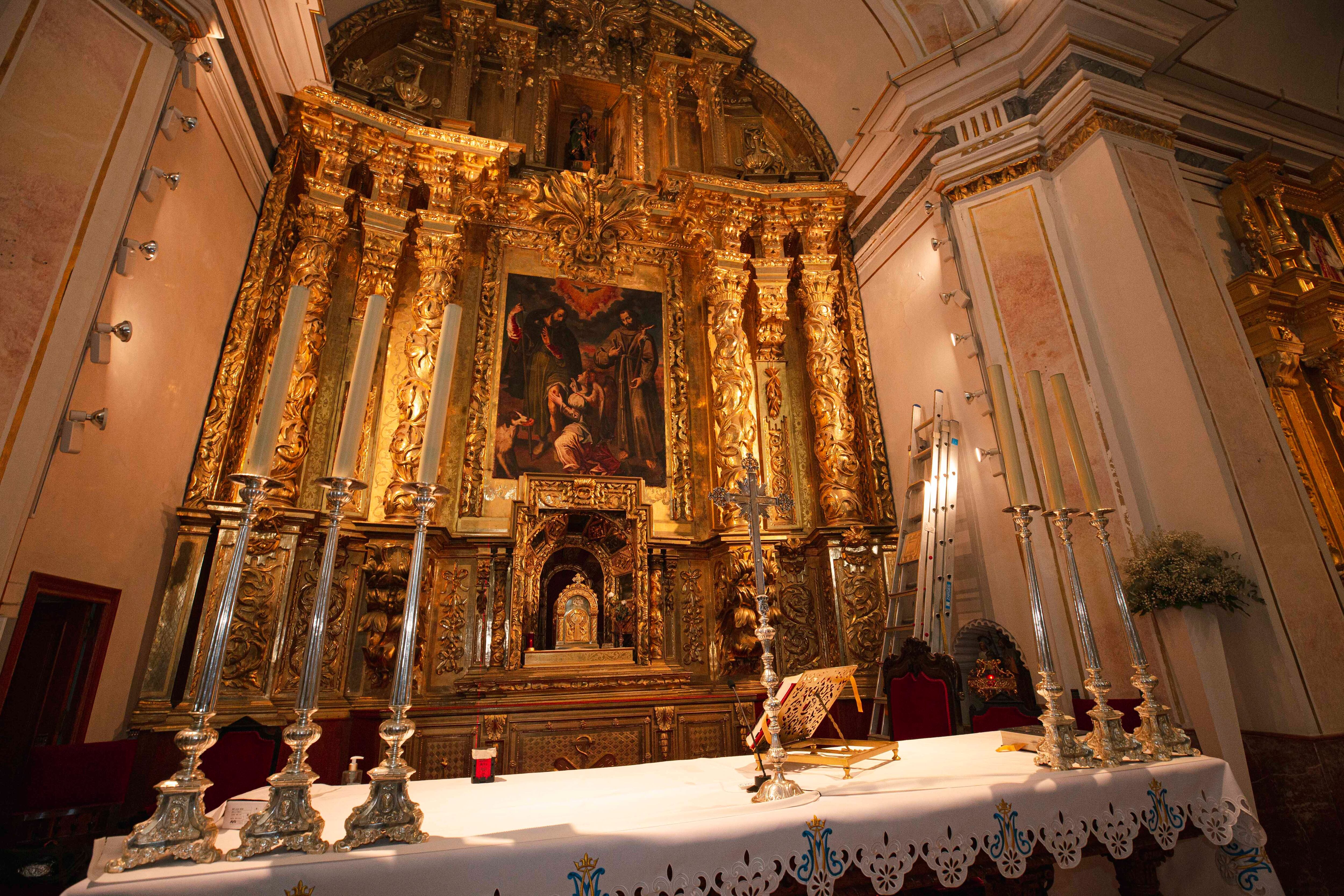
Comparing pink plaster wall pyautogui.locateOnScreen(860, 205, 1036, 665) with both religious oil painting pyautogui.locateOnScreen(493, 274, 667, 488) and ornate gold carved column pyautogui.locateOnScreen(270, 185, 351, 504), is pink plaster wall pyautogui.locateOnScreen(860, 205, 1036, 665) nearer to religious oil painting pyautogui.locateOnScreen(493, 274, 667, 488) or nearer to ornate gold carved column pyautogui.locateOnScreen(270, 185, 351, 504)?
religious oil painting pyautogui.locateOnScreen(493, 274, 667, 488)

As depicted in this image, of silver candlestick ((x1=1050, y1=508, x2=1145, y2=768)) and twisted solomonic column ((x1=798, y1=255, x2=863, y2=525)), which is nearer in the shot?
silver candlestick ((x1=1050, y1=508, x2=1145, y2=768))

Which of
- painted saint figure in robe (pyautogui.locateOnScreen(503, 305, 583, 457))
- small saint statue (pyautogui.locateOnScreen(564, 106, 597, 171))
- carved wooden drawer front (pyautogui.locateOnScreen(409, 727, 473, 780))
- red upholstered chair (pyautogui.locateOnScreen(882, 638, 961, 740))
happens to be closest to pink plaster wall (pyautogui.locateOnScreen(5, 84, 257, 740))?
carved wooden drawer front (pyautogui.locateOnScreen(409, 727, 473, 780))

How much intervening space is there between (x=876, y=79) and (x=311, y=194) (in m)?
6.83

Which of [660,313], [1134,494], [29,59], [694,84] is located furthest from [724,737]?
[694,84]

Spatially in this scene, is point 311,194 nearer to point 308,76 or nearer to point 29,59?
point 308,76

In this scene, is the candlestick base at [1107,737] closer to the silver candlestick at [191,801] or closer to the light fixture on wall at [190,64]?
the silver candlestick at [191,801]

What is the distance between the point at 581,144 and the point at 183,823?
31.1 feet

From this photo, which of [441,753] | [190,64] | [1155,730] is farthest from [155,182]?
[1155,730]

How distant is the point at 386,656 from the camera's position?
6227 millimetres

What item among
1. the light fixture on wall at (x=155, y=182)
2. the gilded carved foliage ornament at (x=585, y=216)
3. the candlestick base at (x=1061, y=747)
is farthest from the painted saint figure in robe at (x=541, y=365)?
the candlestick base at (x=1061, y=747)

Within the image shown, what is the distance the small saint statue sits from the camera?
9.40m

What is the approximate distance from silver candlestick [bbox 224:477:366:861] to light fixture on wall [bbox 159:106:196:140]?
4376 millimetres

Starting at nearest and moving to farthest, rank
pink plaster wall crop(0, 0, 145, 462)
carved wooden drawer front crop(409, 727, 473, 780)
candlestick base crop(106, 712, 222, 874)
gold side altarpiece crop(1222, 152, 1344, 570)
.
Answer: candlestick base crop(106, 712, 222, 874)
pink plaster wall crop(0, 0, 145, 462)
gold side altarpiece crop(1222, 152, 1344, 570)
carved wooden drawer front crop(409, 727, 473, 780)

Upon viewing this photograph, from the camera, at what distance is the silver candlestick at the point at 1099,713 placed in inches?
107
